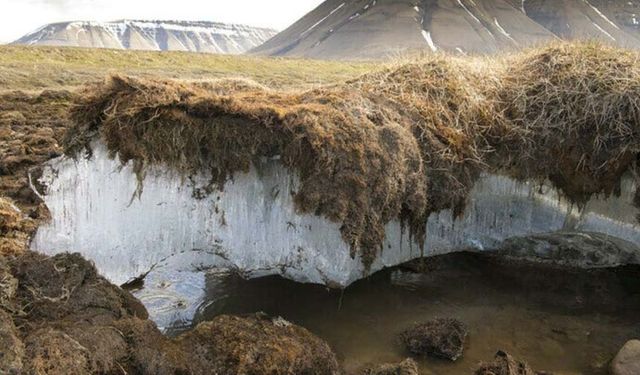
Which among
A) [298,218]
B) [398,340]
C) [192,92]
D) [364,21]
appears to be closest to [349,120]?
[298,218]

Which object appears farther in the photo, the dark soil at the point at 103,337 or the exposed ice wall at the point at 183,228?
the exposed ice wall at the point at 183,228

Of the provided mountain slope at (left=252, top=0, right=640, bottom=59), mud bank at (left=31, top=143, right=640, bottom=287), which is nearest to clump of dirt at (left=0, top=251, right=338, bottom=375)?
mud bank at (left=31, top=143, right=640, bottom=287)

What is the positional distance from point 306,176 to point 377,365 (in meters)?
3.07

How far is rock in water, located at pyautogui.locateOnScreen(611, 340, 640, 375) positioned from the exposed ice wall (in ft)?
12.7

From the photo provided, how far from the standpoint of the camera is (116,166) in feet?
29.8

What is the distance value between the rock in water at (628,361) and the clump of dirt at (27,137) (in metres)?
8.99

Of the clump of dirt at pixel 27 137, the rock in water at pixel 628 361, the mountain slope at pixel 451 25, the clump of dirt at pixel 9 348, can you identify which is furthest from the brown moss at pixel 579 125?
the mountain slope at pixel 451 25

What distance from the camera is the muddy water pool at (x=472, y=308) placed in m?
9.02

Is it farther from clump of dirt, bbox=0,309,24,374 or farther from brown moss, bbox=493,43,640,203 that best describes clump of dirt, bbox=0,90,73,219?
brown moss, bbox=493,43,640,203

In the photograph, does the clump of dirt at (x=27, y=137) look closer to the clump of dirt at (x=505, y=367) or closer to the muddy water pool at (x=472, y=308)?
the muddy water pool at (x=472, y=308)

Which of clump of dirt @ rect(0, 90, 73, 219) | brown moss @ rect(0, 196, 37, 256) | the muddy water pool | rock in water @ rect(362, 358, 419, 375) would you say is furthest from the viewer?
clump of dirt @ rect(0, 90, 73, 219)

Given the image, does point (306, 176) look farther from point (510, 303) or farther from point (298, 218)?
point (510, 303)

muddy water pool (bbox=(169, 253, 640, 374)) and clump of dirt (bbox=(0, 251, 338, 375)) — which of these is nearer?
clump of dirt (bbox=(0, 251, 338, 375))

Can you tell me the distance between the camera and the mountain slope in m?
145
